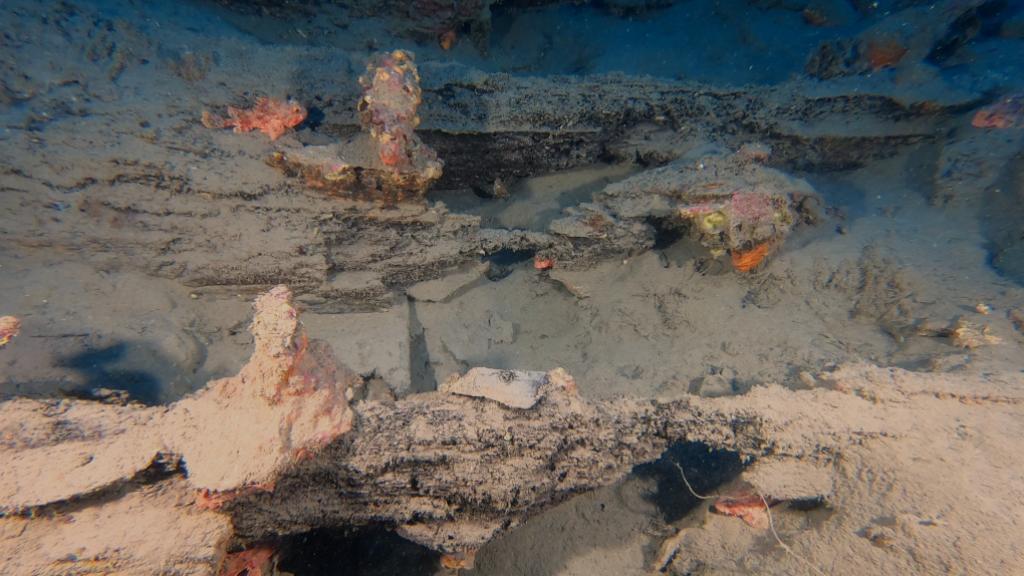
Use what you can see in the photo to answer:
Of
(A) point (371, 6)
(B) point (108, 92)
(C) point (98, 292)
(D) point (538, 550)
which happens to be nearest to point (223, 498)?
(D) point (538, 550)

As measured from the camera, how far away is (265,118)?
385cm

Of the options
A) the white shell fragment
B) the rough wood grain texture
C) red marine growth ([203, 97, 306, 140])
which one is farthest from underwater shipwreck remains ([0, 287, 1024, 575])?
the rough wood grain texture

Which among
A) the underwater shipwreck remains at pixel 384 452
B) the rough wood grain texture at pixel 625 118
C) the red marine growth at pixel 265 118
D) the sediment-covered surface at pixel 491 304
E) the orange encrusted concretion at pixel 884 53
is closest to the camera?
the underwater shipwreck remains at pixel 384 452

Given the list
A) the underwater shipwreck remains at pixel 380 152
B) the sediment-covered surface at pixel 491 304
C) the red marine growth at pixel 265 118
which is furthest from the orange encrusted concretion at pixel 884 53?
the red marine growth at pixel 265 118

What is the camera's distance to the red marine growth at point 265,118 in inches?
150

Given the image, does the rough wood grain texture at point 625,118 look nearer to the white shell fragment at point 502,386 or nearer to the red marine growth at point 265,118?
the red marine growth at point 265,118

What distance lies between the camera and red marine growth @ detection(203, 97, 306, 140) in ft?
12.5

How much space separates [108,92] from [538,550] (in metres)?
5.29

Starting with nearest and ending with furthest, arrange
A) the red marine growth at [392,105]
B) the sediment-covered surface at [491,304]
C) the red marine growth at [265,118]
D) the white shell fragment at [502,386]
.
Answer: the sediment-covered surface at [491,304] → the white shell fragment at [502,386] → the red marine growth at [392,105] → the red marine growth at [265,118]

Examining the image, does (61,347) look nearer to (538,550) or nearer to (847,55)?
(538,550)

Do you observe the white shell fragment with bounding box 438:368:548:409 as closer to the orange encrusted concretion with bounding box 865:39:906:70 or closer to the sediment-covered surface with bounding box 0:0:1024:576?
the sediment-covered surface with bounding box 0:0:1024:576

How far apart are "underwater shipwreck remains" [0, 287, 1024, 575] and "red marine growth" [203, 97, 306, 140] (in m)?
2.68

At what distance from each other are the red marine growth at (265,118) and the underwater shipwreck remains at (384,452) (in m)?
2.68

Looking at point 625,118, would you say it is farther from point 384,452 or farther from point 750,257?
point 384,452
